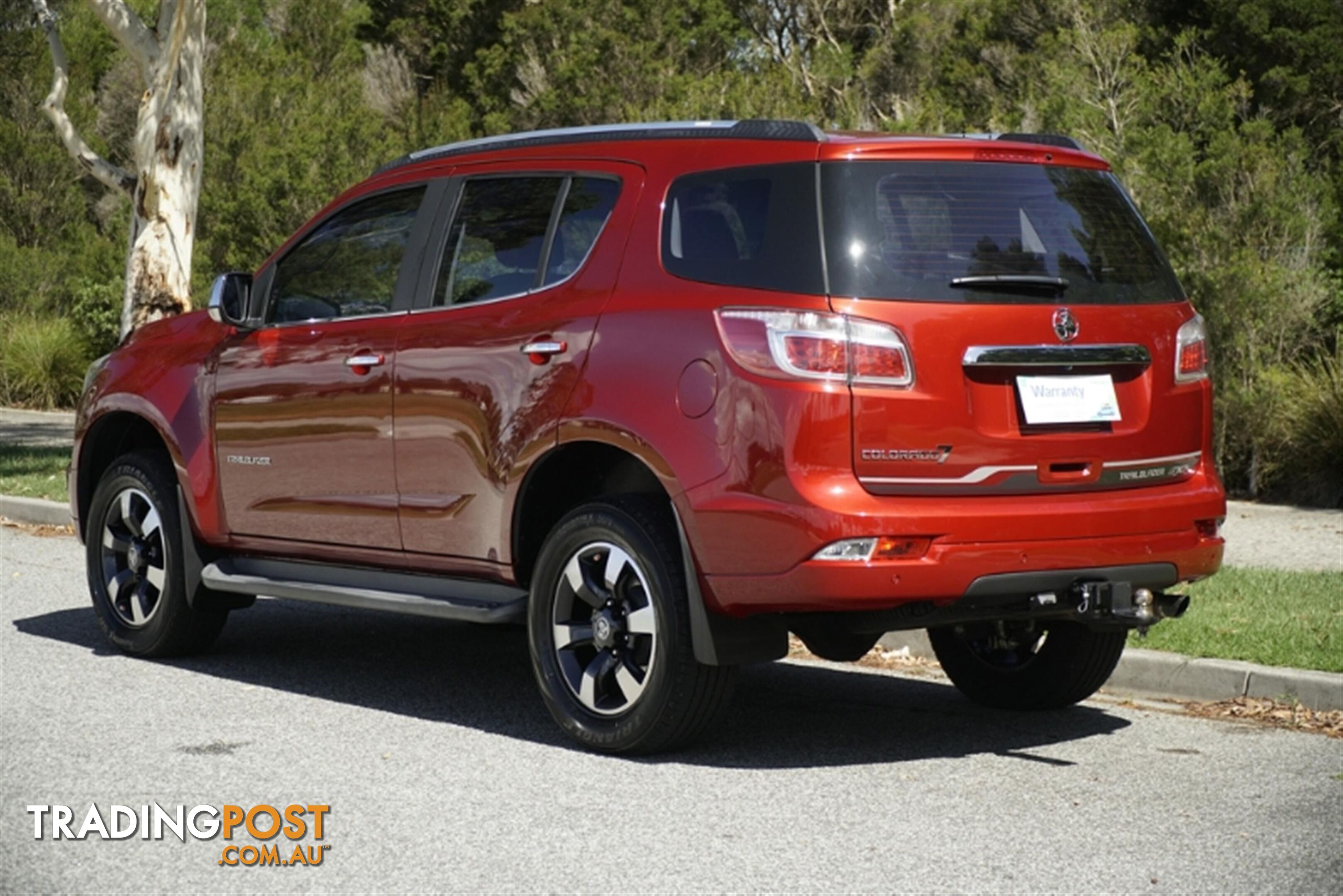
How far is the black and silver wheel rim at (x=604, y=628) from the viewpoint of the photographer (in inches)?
241

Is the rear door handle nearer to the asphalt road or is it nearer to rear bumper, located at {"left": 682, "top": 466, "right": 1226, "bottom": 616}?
the asphalt road

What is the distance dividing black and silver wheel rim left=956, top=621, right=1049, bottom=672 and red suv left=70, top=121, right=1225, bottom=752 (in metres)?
0.02

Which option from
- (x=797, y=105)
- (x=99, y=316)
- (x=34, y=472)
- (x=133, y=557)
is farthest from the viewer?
A: (x=797, y=105)

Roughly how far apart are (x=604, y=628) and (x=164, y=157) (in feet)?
36.7

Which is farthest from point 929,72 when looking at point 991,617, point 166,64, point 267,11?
point 991,617

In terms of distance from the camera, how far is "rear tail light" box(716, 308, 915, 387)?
5.62m

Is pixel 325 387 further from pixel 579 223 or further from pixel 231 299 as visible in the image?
pixel 579 223

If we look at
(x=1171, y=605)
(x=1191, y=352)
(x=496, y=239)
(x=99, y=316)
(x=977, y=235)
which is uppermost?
(x=977, y=235)

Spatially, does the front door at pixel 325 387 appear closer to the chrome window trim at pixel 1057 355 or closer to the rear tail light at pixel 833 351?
the rear tail light at pixel 833 351

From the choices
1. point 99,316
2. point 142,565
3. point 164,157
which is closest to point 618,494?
point 142,565

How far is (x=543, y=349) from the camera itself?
6328 millimetres

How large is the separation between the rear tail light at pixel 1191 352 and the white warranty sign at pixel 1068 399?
33cm

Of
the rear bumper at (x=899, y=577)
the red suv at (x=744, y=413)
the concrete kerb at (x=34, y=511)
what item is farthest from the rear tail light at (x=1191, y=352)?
the concrete kerb at (x=34, y=511)

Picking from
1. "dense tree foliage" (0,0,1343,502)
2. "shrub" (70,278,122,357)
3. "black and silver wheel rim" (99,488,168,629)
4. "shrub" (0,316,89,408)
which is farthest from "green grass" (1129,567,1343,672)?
"shrub" (70,278,122,357)
